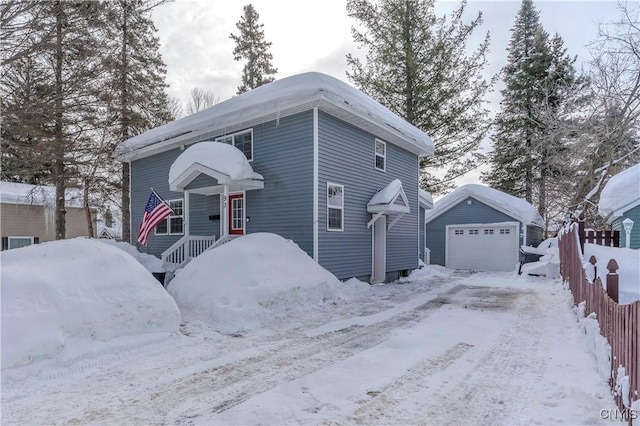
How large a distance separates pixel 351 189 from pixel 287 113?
2.81 m

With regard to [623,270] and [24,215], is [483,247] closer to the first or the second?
[623,270]

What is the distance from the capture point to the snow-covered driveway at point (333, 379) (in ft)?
10.4

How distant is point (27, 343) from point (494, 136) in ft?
87.7

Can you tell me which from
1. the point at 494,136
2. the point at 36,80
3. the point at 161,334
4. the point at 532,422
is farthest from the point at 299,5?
the point at 494,136

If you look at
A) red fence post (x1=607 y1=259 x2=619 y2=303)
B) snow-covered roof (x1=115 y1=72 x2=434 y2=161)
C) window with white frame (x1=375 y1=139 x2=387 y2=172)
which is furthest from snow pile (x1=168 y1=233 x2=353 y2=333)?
red fence post (x1=607 y1=259 x2=619 y2=303)

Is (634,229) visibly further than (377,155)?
No

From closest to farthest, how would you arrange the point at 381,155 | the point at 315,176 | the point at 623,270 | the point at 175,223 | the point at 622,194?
the point at 623,270, the point at 315,176, the point at 622,194, the point at 381,155, the point at 175,223

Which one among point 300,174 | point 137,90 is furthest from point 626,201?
point 137,90

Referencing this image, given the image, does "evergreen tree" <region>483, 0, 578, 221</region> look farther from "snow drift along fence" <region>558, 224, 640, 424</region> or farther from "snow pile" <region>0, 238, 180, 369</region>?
"snow pile" <region>0, 238, 180, 369</region>

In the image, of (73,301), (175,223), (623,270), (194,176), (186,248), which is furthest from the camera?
(175,223)

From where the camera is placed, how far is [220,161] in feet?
32.8

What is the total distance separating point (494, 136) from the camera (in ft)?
82.2

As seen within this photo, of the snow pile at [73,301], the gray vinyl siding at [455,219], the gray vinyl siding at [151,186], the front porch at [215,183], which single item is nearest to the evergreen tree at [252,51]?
the gray vinyl siding at [151,186]

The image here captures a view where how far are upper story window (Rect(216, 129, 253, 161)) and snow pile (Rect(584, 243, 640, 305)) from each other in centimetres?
858
